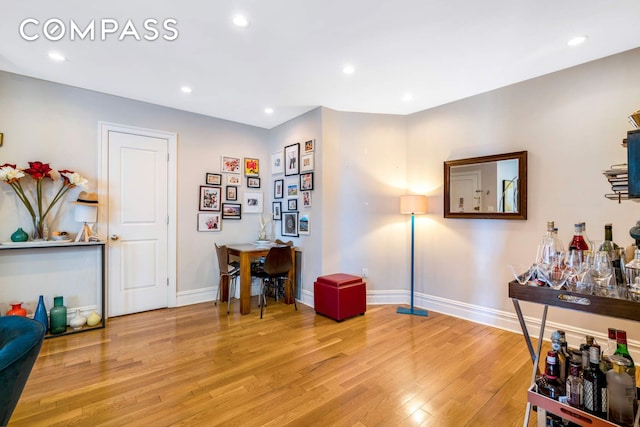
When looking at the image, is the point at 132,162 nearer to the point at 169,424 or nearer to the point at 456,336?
the point at 169,424

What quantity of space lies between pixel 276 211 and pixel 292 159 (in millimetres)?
906

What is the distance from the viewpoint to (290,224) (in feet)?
13.9

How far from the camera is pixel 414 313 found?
3533mm

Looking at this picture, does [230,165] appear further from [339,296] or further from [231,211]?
[339,296]

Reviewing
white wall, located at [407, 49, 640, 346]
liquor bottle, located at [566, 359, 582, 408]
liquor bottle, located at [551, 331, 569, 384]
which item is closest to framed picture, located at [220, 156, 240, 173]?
white wall, located at [407, 49, 640, 346]

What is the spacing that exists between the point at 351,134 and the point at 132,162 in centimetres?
285

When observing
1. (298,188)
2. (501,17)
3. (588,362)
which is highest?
(501,17)

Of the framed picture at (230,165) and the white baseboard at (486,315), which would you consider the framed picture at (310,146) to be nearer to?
the framed picture at (230,165)

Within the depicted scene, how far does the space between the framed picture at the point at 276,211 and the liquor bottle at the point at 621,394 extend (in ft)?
12.5

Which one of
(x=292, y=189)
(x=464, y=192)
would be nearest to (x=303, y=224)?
(x=292, y=189)

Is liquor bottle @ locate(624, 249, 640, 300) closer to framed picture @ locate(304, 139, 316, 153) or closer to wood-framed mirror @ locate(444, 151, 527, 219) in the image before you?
wood-framed mirror @ locate(444, 151, 527, 219)

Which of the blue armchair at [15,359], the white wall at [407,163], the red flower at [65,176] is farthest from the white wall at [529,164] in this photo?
the red flower at [65,176]

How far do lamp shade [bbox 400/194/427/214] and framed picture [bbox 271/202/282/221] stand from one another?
191 centimetres

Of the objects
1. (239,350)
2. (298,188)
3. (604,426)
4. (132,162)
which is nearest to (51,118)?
(132,162)
